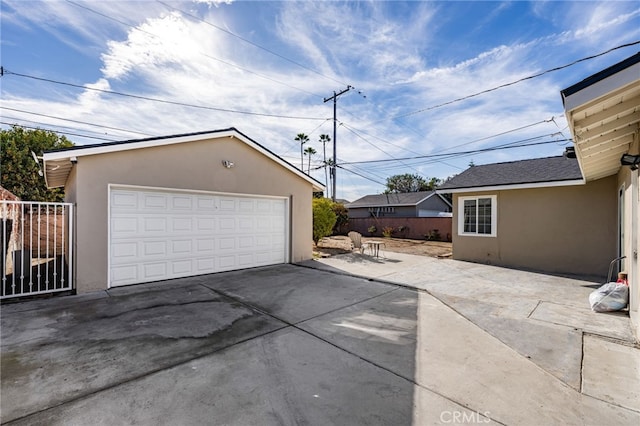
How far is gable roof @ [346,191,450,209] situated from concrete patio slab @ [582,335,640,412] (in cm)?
2417

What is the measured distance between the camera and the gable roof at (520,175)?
8.82 meters

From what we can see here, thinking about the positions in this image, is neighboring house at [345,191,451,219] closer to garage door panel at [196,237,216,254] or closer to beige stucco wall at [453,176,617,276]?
beige stucco wall at [453,176,617,276]

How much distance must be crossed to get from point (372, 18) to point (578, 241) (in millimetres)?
9109

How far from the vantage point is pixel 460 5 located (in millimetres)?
7656

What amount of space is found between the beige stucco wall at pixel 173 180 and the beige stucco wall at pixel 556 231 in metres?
6.86

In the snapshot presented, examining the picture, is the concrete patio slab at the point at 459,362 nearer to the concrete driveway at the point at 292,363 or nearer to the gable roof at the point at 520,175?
the concrete driveway at the point at 292,363

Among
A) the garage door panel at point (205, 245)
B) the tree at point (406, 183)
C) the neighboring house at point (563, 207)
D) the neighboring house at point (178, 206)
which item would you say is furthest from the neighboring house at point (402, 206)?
the garage door panel at point (205, 245)

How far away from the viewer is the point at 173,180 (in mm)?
7297

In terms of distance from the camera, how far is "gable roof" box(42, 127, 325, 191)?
583 cm

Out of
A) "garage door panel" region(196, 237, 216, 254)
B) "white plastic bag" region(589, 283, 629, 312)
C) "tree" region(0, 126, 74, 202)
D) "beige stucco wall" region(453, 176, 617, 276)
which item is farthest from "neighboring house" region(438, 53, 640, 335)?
"tree" region(0, 126, 74, 202)

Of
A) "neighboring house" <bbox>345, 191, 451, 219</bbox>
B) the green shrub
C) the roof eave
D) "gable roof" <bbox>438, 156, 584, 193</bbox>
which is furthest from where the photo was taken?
"neighboring house" <bbox>345, 191, 451, 219</bbox>

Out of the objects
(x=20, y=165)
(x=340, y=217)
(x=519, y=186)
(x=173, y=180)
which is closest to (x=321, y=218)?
(x=173, y=180)

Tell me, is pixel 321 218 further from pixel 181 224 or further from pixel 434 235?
pixel 434 235

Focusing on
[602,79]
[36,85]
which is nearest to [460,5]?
[602,79]
